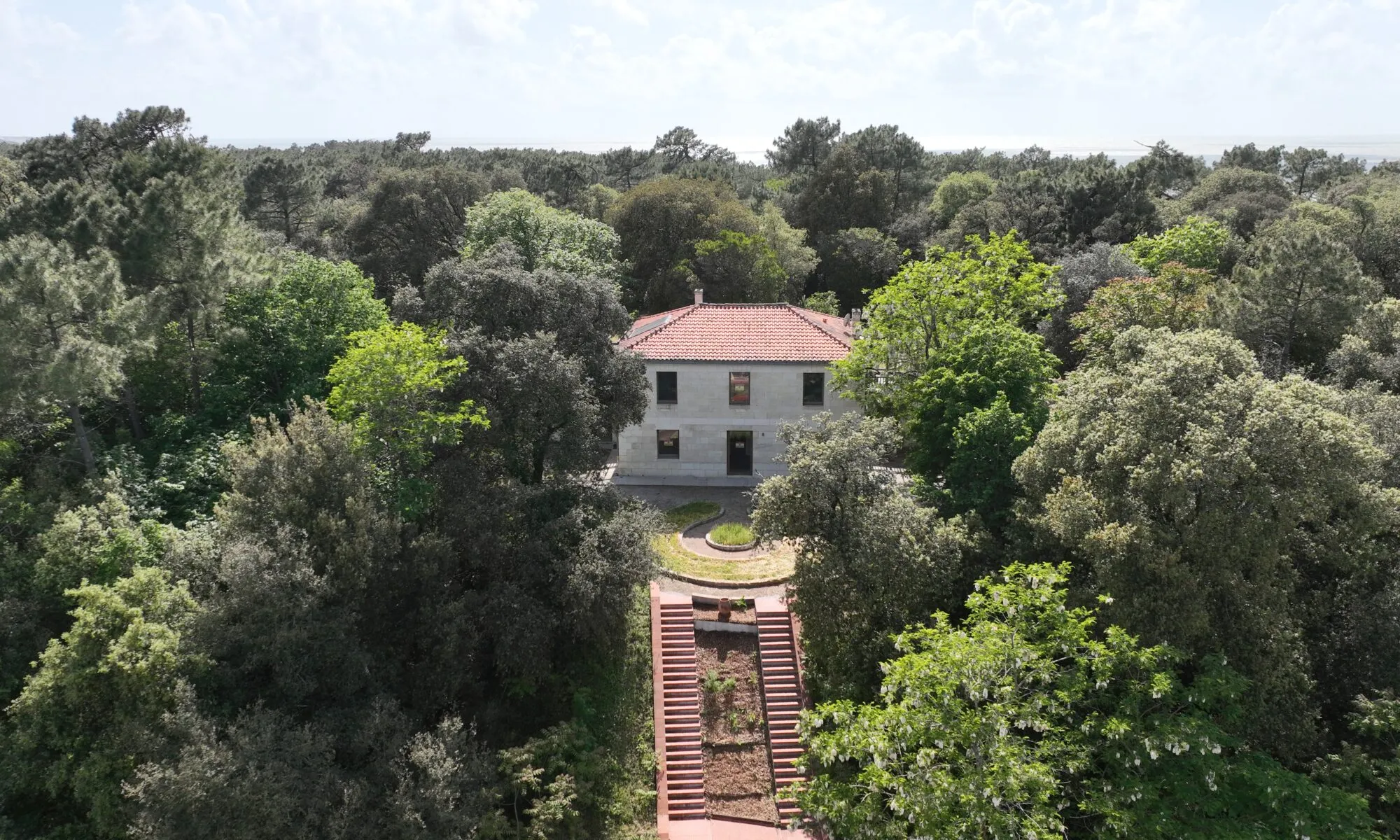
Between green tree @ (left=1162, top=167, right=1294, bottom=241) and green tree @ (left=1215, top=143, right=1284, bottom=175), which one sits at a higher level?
green tree @ (left=1215, top=143, right=1284, bottom=175)

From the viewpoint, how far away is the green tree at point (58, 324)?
20.4 metres

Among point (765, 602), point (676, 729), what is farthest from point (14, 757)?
point (765, 602)

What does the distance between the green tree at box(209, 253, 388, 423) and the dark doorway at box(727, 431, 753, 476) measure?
1506cm

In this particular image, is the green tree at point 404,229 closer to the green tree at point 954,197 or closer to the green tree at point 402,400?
the green tree at point 402,400

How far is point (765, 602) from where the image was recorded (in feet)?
82.2

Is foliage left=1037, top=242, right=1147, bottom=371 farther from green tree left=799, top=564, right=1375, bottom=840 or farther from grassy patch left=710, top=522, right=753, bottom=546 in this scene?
green tree left=799, top=564, right=1375, bottom=840

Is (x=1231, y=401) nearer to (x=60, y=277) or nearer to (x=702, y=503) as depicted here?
(x=702, y=503)

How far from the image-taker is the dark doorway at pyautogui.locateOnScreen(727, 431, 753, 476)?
113ft

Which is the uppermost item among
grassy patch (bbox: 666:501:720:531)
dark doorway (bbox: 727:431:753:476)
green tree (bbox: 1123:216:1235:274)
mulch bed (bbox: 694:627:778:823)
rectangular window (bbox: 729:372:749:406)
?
green tree (bbox: 1123:216:1235:274)

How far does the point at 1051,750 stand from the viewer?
14.2 m

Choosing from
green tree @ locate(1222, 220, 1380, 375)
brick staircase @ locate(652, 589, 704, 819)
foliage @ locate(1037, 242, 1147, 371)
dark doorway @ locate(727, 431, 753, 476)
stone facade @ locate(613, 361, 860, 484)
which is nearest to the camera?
brick staircase @ locate(652, 589, 704, 819)

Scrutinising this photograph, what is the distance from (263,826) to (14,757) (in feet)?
20.9

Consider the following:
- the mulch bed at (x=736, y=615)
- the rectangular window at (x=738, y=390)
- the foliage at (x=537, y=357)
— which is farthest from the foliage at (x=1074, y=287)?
the foliage at (x=537, y=357)

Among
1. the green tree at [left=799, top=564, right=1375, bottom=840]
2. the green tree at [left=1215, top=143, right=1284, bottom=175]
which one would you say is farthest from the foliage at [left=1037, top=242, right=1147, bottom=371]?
the green tree at [left=1215, top=143, right=1284, bottom=175]
